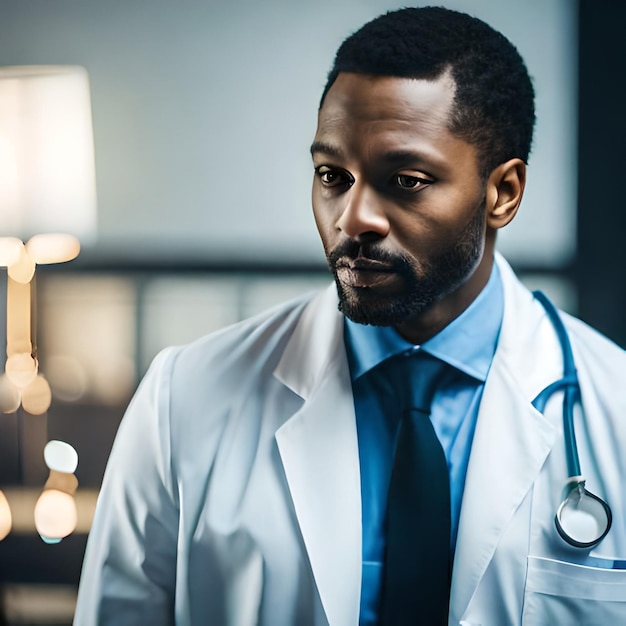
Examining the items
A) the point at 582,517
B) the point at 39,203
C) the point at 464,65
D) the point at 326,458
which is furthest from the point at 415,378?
the point at 39,203

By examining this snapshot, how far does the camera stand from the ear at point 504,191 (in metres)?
0.82

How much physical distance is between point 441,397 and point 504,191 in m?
0.26

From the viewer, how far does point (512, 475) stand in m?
0.81

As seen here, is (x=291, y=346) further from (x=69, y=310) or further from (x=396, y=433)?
(x=69, y=310)

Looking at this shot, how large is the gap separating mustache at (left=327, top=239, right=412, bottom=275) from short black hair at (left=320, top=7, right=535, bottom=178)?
5.7 inches

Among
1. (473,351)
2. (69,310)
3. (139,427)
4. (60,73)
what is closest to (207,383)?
(139,427)

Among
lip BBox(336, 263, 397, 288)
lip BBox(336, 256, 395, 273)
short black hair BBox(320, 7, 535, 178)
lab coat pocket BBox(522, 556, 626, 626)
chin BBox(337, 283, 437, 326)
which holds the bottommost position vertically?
lab coat pocket BBox(522, 556, 626, 626)

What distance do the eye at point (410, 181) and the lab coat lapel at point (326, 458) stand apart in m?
0.19

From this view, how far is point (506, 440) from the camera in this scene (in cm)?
82

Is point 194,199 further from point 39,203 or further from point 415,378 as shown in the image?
point 415,378

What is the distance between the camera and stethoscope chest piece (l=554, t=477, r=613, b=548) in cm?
79

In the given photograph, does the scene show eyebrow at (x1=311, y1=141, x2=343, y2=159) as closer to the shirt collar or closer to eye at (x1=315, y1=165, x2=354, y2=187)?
eye at (x1=315, y1=165, x2=354, y2=187)

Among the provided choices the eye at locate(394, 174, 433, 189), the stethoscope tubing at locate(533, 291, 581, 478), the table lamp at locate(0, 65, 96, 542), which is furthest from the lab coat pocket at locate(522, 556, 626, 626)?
the table lamp at locate(0, 65, 96, 542)

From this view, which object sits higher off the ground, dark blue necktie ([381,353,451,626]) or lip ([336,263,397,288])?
lip ([336,263,397,288])
